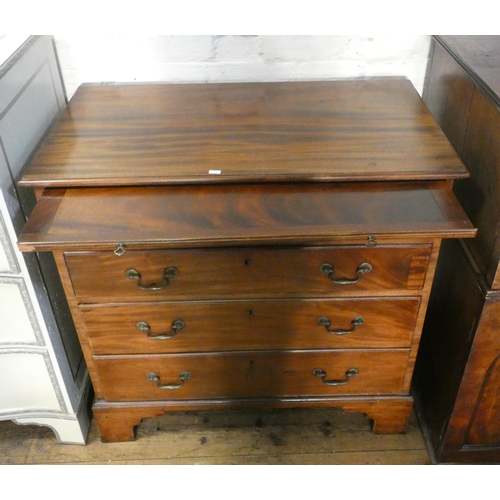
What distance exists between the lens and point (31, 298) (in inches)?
50.0

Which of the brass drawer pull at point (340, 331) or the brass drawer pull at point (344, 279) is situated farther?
the brass drawer pull at point (340, 331)

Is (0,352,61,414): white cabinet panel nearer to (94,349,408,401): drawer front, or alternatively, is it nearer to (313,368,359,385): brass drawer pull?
(94,349,408,401): drawer front

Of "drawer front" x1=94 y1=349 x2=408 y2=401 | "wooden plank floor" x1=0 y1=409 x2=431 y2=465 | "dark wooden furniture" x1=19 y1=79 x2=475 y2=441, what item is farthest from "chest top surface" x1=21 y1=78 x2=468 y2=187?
"wooden plank floor" x1=0 y1=409 x2=431 y2=465

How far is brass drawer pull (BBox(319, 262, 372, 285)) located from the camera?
3.73ft

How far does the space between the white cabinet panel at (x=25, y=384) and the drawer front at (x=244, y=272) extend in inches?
13.7

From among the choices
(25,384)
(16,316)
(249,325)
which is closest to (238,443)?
(249,325)

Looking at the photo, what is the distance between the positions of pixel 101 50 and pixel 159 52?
169 mm

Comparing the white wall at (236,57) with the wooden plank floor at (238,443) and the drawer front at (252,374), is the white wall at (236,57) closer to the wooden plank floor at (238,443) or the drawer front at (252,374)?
the drawer front at (252,374)

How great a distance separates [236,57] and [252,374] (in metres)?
0.92

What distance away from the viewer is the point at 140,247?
1090mm

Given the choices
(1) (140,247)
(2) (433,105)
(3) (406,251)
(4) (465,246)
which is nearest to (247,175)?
(1) (140,247)

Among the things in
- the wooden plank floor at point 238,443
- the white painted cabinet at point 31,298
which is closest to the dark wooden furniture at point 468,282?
the wooden plank floor at point 238,443

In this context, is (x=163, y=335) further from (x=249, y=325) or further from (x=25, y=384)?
(x=25, y=384)

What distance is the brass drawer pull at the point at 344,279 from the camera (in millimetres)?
1138
